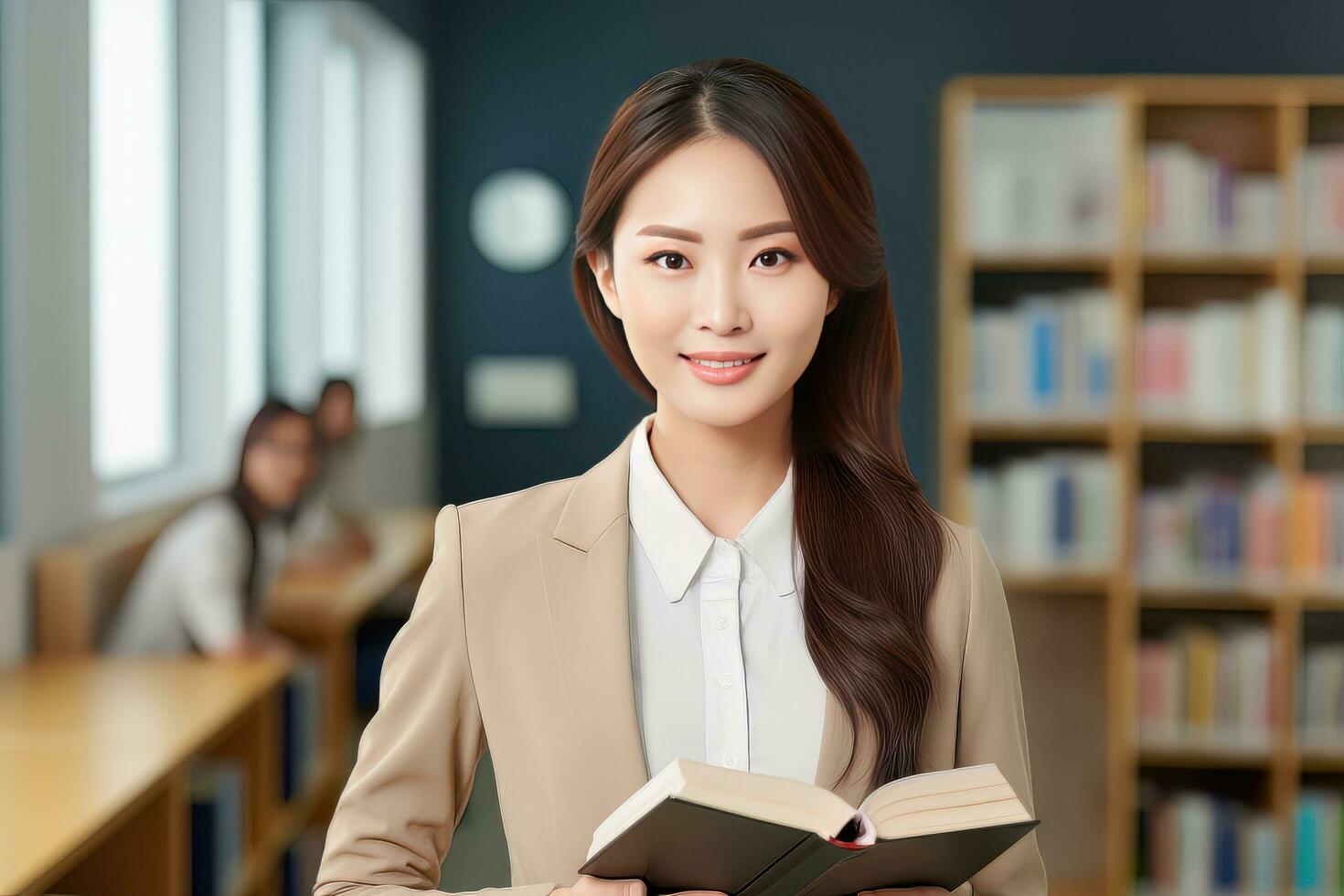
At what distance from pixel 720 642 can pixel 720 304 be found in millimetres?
247

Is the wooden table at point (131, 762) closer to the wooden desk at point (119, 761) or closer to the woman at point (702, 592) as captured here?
the wooden desk at point (119, 761)

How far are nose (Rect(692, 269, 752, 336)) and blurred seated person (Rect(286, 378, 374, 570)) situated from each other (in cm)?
294

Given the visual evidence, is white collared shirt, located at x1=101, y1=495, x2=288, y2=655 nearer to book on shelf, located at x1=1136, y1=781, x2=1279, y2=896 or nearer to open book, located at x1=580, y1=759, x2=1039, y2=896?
open book, located at x1=580, y1=759, x2=1039, y2=896

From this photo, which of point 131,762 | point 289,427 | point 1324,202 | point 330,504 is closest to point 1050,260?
point 1324,202

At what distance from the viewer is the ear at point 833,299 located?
3.28 feet

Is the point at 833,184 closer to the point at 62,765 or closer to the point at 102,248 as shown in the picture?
the point at 62,765

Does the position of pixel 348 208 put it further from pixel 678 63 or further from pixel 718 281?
pixel 718 281

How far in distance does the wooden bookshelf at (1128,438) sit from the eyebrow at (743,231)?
9.79ft

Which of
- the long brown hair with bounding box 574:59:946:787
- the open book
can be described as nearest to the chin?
the long brown hair with bounding box 574:59:946:787

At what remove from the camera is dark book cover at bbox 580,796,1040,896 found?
2.60 feet

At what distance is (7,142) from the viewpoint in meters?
2.71

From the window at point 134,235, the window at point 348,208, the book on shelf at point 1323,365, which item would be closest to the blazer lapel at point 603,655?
the window at point 134,235

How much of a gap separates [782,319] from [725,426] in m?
0.11

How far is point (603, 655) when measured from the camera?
3.14ft
